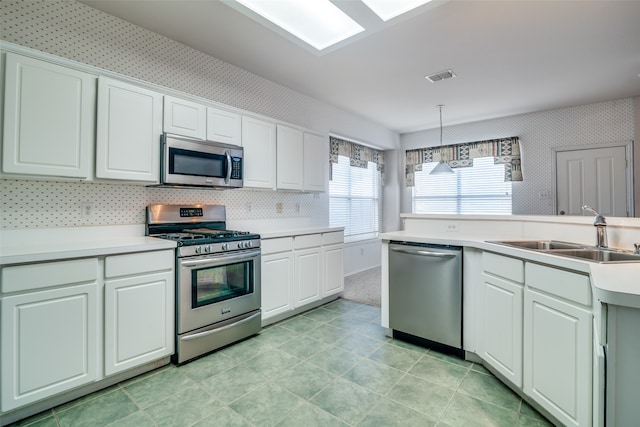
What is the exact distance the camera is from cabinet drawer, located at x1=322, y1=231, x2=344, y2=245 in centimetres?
373

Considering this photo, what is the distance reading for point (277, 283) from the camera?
3.15 meters

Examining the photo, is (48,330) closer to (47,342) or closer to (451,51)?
(47,342)

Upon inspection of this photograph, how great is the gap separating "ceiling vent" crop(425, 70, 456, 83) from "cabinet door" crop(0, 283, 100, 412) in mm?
3807

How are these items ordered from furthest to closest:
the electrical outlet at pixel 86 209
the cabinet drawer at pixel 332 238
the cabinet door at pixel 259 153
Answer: the cabinet drawer at pixel 332 238
the cabinet door at pixel 259 153
the electrical outlet at pixel 86 209

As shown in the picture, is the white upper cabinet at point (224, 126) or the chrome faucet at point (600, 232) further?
the white upper cabinet at point (224, 126)

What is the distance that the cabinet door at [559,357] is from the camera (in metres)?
1.47

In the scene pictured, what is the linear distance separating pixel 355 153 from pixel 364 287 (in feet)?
7.92

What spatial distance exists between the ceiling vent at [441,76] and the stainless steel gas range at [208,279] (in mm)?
2747

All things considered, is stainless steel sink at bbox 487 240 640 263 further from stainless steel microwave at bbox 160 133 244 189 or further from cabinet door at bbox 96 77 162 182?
cabinet door at bbox 96 77 162 182

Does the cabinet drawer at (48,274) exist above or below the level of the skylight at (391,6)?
below

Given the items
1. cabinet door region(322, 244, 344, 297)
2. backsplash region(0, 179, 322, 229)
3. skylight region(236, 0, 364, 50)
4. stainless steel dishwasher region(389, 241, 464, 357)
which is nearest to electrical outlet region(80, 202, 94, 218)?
backsplash region(0, 179, 322, 229)

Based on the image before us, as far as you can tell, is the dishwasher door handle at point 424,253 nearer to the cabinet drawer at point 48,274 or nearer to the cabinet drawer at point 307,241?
the cabinet drawer at point 307,241

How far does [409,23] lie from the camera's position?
2.57 metres

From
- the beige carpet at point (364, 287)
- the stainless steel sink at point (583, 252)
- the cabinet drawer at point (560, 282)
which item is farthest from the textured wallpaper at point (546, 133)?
the cabinet drawer at point (560, 282)
